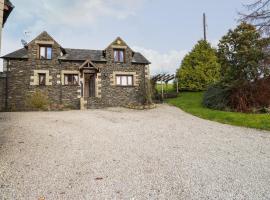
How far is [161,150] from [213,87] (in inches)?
517

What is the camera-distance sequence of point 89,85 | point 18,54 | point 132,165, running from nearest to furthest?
point 132,165 → point 18,54 → point 89,85

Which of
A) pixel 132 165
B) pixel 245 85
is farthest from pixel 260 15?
pixel 132 165

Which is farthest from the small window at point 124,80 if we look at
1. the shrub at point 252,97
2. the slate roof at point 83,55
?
the shrub at point 252,97

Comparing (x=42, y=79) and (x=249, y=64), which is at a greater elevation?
(x=249, y=64)

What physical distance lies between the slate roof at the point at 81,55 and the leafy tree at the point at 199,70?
6.55 m

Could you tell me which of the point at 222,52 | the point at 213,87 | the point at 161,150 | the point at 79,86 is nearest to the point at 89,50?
the point at 79,86

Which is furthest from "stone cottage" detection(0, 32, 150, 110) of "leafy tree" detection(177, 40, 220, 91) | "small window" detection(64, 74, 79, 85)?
"leafy tree" detection(177, 40, 220, 91)

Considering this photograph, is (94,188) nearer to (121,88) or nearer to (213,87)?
(213,87)

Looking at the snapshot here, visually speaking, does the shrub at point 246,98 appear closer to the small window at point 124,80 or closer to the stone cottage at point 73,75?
the stone cottage at point 73,75

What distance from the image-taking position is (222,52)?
85.3ft

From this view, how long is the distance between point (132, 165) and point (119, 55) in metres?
17.9

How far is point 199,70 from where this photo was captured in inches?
1057

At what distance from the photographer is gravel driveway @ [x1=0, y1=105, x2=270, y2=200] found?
411 cm

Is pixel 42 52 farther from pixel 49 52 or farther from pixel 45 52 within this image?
pixel 49 52
